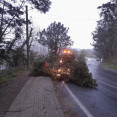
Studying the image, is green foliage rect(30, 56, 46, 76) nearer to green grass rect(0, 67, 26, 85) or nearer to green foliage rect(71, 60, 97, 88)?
green grass rect(0, 67, 26, 85)

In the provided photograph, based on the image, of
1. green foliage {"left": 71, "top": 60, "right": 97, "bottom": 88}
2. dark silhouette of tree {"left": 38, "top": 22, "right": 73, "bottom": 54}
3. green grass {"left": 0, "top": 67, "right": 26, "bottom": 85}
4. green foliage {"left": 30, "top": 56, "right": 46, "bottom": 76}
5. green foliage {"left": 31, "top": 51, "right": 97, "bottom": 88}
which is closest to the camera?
green foliage {"left": 71, "top": 60, "right": 97, "bottom": 88}

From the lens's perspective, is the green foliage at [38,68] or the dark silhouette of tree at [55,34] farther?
the dark silhouette of tree at [55,34]

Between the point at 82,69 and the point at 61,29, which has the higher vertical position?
the point at 61,29

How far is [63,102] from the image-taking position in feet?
20.2

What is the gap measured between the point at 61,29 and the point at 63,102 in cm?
3202

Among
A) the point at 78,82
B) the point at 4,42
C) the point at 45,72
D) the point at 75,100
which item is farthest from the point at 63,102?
the point at 4,42

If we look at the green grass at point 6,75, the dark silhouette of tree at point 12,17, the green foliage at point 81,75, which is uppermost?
the dark silhouette of tree at point 12,17

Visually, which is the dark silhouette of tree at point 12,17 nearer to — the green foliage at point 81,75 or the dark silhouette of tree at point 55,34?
the green foliage at point 81,75

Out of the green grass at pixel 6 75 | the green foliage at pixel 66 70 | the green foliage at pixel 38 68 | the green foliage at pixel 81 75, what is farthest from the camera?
the green foliage at pixel 38 68

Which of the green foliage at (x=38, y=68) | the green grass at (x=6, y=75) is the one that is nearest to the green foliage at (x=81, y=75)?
the green foliage at (x=38, y=68)

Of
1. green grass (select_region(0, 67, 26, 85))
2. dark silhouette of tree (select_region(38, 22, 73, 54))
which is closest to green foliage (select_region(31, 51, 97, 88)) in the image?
green grass (select_region(0, 67, 26, 85))

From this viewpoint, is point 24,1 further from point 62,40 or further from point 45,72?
point 62,40

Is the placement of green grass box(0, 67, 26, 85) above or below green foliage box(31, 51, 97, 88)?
below

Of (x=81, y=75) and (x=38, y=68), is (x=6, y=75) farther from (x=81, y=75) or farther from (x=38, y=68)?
(x=81, y=75)
